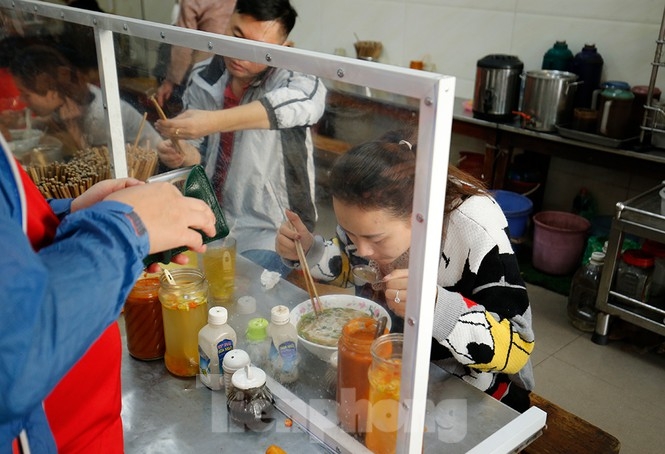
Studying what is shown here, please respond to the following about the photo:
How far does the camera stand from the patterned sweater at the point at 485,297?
3.87 ft

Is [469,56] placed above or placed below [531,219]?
above

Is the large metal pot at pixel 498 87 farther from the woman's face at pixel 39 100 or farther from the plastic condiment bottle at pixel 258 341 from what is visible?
the plastic condiment bottle at pixel 258 341

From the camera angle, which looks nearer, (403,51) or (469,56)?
(469,56)

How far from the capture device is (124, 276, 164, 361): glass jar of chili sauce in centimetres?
121

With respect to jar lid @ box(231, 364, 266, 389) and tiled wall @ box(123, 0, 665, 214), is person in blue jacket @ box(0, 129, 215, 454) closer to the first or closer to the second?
jar lid @ box(231, 364, 266, 389)

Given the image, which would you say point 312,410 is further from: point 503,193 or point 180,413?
point 503,193

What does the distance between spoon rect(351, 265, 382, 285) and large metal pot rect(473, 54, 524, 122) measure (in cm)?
248

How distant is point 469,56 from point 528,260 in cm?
127

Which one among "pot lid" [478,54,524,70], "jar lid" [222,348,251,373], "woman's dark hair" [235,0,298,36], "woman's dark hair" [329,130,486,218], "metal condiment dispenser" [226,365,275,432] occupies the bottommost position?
"metal condiment dispenser" [226,365,275,432]

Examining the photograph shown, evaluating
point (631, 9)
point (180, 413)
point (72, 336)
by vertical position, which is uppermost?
point (631, 9)

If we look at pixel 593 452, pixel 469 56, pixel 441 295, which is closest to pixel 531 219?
pixel 469 56

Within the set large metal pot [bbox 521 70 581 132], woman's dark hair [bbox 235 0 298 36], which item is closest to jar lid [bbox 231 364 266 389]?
woman's dark hair [bbox 235 0 298 36]

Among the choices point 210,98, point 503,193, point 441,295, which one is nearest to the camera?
point 441,295

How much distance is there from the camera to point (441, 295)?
108cm
